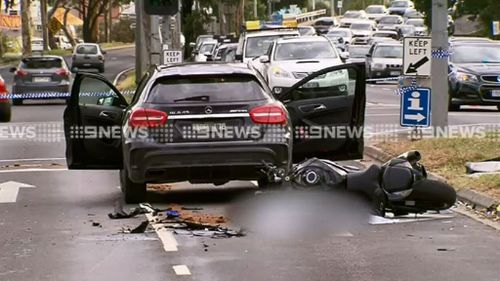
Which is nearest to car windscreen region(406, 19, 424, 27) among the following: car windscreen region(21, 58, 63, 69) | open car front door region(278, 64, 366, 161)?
car windscreen region(21, 58, 63, 69)

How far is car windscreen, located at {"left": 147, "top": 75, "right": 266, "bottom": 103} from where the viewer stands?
45.0 feet

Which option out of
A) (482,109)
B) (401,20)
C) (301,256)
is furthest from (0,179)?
(401,20)

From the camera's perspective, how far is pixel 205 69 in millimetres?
14180

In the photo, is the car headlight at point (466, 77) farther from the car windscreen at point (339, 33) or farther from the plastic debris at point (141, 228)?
the car windscreen at point (339, 33)

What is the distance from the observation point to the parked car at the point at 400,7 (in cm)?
10250

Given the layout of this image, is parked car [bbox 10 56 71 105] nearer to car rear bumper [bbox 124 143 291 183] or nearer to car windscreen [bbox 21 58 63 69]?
Answer: car windscreen [bbox 21 58 63 69]

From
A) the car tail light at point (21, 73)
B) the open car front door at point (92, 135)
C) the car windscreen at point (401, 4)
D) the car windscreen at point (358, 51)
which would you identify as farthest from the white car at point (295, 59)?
the car windscreen at point (401, 4)

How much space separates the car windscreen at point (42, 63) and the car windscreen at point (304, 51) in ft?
34.8

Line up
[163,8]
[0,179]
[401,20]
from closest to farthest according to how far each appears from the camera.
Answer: [0,179] → [163,8] → [401,20]

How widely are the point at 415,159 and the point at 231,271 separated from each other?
3098mm

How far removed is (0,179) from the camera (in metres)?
17.2

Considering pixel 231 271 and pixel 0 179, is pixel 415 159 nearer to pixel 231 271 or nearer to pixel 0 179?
pixel 231 271

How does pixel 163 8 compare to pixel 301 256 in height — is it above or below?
above

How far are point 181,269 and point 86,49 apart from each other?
182 ft
